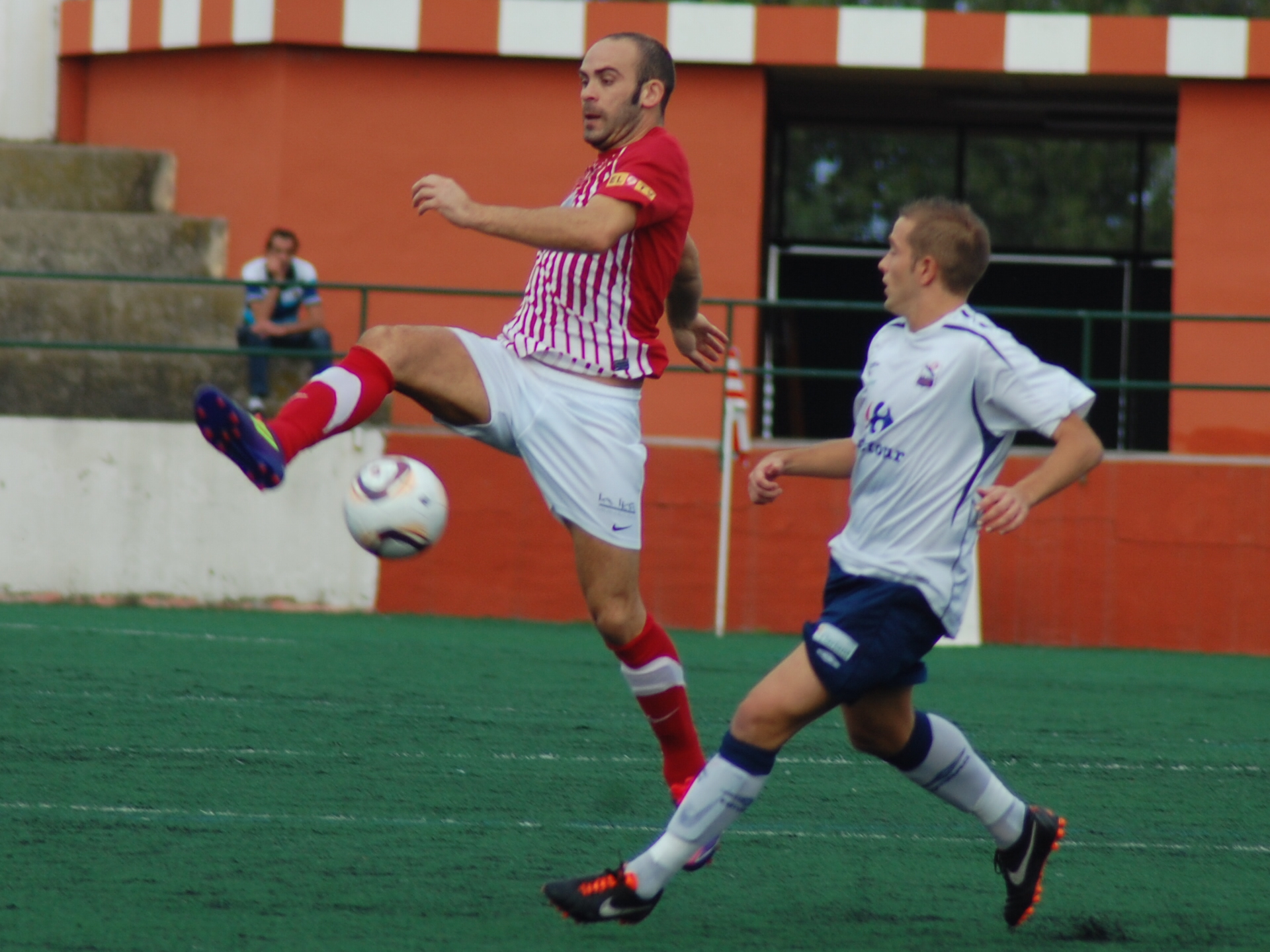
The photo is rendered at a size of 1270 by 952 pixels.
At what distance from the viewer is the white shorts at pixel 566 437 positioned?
4.66 meters

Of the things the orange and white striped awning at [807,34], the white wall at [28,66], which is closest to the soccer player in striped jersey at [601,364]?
the orange and white striped awning at [807,34]

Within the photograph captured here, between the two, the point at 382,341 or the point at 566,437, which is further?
the point at 566,437

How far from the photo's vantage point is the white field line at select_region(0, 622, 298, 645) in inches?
372

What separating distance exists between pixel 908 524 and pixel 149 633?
22.3ft

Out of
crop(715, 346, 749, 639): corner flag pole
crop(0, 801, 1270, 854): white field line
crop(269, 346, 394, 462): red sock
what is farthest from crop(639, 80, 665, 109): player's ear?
crop(715, 346, 749, 639): corner flag pole

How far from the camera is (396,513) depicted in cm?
464

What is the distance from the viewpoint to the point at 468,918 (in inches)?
149

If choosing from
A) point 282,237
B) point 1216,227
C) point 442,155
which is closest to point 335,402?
point 282,237

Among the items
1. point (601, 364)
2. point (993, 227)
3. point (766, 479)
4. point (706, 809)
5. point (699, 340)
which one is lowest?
point (706, 809)

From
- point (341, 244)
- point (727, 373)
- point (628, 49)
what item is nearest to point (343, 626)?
point (727, 373)

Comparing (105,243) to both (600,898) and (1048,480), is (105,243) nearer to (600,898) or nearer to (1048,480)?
(600,898)

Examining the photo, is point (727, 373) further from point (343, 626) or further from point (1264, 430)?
point (1264, 430)

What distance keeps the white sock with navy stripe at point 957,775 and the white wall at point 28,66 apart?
1348 cm

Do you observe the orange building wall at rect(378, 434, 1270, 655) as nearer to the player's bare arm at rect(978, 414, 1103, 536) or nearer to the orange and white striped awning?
the orange and white striped awning
